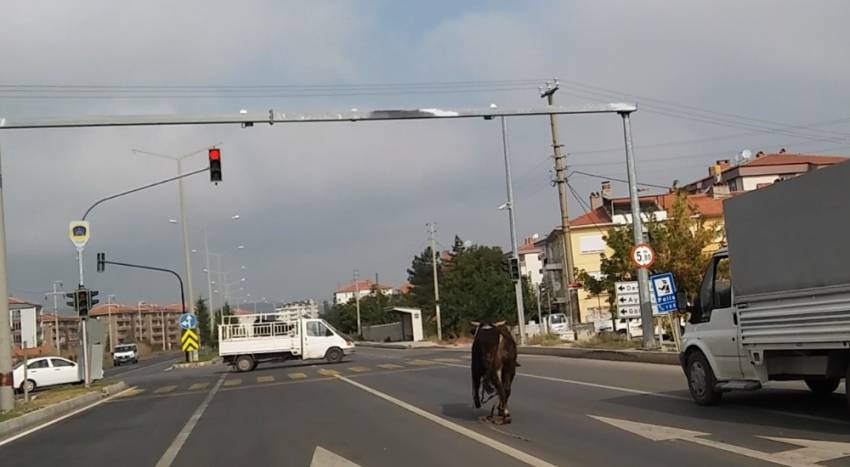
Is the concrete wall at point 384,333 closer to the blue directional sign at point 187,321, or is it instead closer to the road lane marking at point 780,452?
the blue directional sign at point 187,321

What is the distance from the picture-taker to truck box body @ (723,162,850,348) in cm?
895

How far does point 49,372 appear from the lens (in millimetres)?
36625

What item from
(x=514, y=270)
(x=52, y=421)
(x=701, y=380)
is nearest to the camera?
(x=701, y=380)

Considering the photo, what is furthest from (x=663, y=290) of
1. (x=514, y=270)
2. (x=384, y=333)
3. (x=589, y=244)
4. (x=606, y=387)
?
(x=384, y=333)

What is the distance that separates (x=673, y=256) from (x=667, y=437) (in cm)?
2199

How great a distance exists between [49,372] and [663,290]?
95.6 feet

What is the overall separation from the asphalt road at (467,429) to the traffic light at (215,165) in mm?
5670

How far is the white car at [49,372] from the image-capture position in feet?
118

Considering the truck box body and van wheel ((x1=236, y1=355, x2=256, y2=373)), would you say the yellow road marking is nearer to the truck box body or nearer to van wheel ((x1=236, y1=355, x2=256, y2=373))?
van wheel ((x1=236, y1=355, x2=256, y2=373))

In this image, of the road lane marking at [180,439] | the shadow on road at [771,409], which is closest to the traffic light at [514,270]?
the road lane marking at [180,439]

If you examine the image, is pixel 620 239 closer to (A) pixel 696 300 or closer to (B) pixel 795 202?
(A) pixel 696 300

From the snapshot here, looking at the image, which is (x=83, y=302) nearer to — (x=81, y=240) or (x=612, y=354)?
(x=81, y=240)

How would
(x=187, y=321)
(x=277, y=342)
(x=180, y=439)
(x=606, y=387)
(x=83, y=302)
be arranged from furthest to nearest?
1. (x=187, y=321)
2. (x=277, y=342)
3. (x=83, y=302)
4. (x=606, y=387)
5. (x=180, y=439)

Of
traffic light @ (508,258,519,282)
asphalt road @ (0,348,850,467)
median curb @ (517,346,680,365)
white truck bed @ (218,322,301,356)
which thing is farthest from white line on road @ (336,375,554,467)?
white truck bed @ (218,322,301,356)
